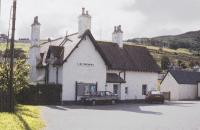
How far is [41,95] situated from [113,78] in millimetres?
10229

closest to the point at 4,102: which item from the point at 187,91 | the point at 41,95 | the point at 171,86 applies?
the point at 41,95

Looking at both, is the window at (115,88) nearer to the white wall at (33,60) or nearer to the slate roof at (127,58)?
the slate roof at (127,58)

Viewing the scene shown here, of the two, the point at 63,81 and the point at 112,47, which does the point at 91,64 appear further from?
the point at 112,47

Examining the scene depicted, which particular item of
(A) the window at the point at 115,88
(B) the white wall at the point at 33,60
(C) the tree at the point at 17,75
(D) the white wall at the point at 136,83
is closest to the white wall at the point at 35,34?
(B) the white wall at the point at 33,60

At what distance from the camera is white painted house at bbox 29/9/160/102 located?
44.7m

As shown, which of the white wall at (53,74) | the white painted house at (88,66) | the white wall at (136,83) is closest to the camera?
the white wall at (53,74)

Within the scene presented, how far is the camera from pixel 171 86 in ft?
222

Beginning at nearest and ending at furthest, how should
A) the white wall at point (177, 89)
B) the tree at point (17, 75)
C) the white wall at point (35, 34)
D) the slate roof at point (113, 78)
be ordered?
1. the tree at point (17, 75)
2. the white wall at point (35, 34)
3. the slate roof at point (113, 78)
4. the white wall at point (177, 89)

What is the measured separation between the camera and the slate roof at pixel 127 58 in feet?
168

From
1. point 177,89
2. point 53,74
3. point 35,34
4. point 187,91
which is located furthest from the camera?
point 187,91

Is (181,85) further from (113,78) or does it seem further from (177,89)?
(113,78)

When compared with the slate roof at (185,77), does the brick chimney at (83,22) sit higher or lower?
higher

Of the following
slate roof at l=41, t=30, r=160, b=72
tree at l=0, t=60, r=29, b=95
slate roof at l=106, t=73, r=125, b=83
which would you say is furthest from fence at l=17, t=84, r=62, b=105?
slate roof at l=106, t=73, r=125, b=83

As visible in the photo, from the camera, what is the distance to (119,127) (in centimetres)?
2134
